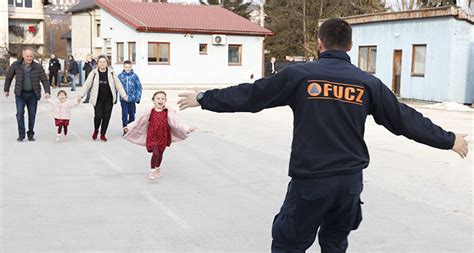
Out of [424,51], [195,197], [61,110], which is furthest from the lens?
[424,51]

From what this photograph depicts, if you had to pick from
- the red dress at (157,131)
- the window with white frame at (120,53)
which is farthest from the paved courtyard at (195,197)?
the window with white frame at (120,53)

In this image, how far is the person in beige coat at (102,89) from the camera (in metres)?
12.5

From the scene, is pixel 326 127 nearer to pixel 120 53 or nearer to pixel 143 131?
pixel 143 131

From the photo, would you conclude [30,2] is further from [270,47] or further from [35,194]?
[35,194]

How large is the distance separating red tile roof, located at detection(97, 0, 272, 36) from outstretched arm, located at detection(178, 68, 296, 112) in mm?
33058

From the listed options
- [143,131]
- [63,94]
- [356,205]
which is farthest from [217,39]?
[356,205]

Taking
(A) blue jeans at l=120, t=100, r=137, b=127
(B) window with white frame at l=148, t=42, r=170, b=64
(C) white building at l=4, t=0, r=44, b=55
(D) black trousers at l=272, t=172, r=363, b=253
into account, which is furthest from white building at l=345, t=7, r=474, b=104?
(C) white building at l=4, t=0, r=44, b=55

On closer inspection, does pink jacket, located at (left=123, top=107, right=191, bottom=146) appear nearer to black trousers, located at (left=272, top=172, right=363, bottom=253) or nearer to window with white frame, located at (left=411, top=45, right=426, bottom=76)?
black trousers, located at (left=272, top=172, right=363, bottom=253)

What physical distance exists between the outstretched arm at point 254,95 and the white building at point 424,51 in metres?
21.2

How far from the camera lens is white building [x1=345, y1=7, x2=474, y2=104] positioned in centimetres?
2356

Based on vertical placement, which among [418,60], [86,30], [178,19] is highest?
[86,30]

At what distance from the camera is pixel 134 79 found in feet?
43.8

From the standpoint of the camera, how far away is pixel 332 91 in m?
3.62

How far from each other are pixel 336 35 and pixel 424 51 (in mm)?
22606
